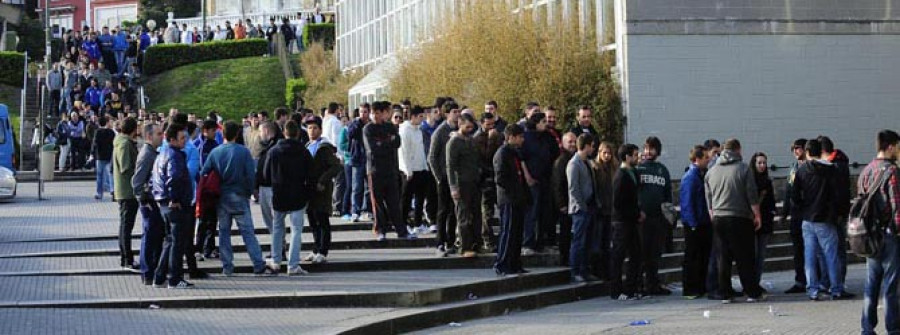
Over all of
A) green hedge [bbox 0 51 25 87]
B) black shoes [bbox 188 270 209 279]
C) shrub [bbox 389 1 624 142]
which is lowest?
black shoes [bbox 188 270 209 279]

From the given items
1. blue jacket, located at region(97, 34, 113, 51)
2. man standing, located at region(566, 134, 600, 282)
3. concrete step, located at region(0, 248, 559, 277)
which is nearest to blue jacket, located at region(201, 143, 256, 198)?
concrete step, located at region(0, 248, 559, 277)

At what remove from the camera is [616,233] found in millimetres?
18562

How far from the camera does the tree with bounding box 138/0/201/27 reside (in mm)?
90062

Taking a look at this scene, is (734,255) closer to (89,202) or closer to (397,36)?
(89,202)

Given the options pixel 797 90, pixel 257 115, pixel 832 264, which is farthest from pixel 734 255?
pixel 797 90

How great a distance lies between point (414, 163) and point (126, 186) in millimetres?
4204

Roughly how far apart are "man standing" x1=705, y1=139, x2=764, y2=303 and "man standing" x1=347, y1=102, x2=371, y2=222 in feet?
18.7

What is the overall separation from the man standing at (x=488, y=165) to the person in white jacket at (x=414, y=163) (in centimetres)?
148

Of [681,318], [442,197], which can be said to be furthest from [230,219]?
[681,318]

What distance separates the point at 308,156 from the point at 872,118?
15012mm

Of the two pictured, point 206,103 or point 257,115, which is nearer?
point 257,115

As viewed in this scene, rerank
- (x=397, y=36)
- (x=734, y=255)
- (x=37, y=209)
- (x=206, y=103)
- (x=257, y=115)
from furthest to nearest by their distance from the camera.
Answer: (x=206, y=103) → (x=397, y=36) → (x=37, y=209) → (x=257, y=115) → (x=734, y=255)

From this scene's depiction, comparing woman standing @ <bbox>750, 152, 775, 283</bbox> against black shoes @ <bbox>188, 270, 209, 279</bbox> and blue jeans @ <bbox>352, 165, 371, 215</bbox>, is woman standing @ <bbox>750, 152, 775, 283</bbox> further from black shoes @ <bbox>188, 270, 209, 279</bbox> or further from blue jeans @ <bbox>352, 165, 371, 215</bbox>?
black shoes @ <bbox>188, 270, 209, 279</bbox>

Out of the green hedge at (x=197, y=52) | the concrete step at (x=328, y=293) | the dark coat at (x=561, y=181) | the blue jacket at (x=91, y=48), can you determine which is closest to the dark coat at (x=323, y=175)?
the concrete step at (x=328, y=293)
